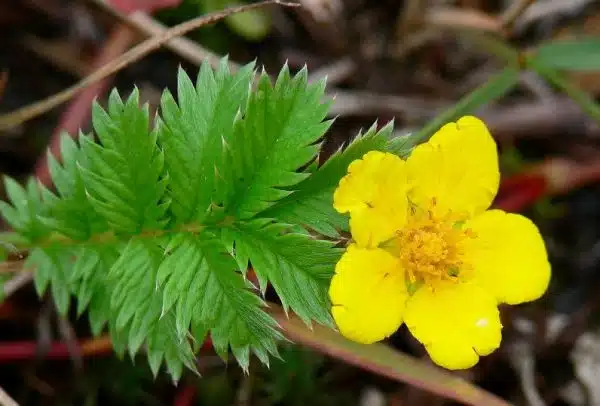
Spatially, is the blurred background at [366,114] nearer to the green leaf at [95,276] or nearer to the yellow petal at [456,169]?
the green leaf at [95,276]

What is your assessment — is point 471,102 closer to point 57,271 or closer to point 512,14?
point 512,14

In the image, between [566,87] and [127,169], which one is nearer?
[127,169]

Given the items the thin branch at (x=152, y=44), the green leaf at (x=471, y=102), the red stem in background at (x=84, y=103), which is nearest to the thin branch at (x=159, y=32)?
the red stem in background at (x=84, y=103)

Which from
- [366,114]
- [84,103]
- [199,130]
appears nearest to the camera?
[199,130]

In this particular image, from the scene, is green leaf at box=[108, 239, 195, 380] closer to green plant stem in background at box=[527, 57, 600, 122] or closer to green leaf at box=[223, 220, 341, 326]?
green leaf at box=[223, 220, 341, 326]

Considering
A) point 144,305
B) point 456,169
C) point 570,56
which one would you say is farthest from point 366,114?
point 144,305

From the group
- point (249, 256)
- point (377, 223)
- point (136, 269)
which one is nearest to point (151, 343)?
point (136, 269)

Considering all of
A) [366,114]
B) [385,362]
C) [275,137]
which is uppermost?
[275,137]
